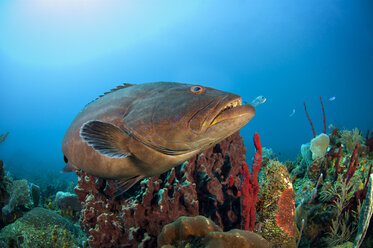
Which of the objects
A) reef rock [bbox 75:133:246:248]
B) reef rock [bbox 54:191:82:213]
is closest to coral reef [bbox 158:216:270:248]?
reef rock [bbox 75:133:246:248]

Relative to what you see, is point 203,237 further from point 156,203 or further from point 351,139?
point 351,139

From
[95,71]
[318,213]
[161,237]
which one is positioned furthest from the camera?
[95,71]

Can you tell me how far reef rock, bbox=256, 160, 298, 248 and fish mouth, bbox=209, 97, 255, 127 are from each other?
1542mm

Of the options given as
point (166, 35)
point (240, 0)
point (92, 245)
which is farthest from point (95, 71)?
point (92, 245)

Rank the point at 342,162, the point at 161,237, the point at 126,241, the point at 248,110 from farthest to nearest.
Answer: the point at 342,162 → the point at 126,241 → the point at 161,237 → the point at 248,110

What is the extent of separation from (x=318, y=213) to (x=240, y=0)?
13058cm

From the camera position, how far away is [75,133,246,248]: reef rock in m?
2.94

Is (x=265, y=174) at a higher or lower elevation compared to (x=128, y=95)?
lower

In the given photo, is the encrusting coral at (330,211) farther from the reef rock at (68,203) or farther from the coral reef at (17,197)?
the coral reef at (17,197)

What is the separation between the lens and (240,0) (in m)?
109

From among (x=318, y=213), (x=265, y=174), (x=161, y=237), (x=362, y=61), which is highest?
(x=362, y=61)

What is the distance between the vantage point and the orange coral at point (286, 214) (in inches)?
108

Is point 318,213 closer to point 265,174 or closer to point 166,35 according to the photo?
point 265,174

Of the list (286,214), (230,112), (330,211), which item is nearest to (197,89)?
(230,112)
